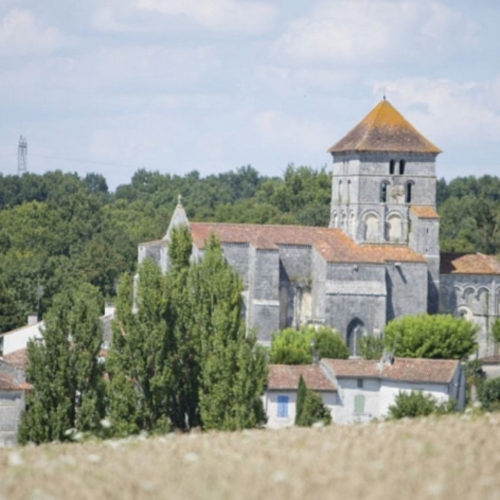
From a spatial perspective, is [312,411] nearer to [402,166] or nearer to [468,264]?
[402,166]

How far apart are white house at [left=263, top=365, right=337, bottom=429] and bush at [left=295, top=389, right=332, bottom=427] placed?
93.7 inches

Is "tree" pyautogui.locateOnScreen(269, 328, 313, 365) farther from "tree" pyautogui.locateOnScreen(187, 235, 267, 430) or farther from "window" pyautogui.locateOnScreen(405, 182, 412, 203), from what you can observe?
"window" pyautogui.locateOnScreen(405, 182, 412, 203)

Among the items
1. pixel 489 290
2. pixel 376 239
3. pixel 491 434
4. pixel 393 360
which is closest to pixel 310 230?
pixel 376 239

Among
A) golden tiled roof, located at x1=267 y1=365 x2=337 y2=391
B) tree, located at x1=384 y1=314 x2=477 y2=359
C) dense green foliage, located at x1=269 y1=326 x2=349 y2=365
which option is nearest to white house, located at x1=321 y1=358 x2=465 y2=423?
golden tiled roof, located at x1=267 y1=365 x2=337 y2=391

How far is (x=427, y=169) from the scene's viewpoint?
7475 centimetres

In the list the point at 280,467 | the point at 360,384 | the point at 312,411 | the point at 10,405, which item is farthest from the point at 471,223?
the point at 280,467

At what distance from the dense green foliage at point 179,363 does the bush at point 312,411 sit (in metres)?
2.48

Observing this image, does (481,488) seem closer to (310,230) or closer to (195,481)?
(195,481)

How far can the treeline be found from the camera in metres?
98.1

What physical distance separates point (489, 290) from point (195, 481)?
52.4 metres

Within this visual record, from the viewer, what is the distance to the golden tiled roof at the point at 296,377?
2218 inches

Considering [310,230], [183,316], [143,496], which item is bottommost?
[143,496]

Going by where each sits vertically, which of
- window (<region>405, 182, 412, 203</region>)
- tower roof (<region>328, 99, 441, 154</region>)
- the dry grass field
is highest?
tower roof (<region>328, 99, 441, 154</region>)

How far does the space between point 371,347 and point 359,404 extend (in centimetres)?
996
